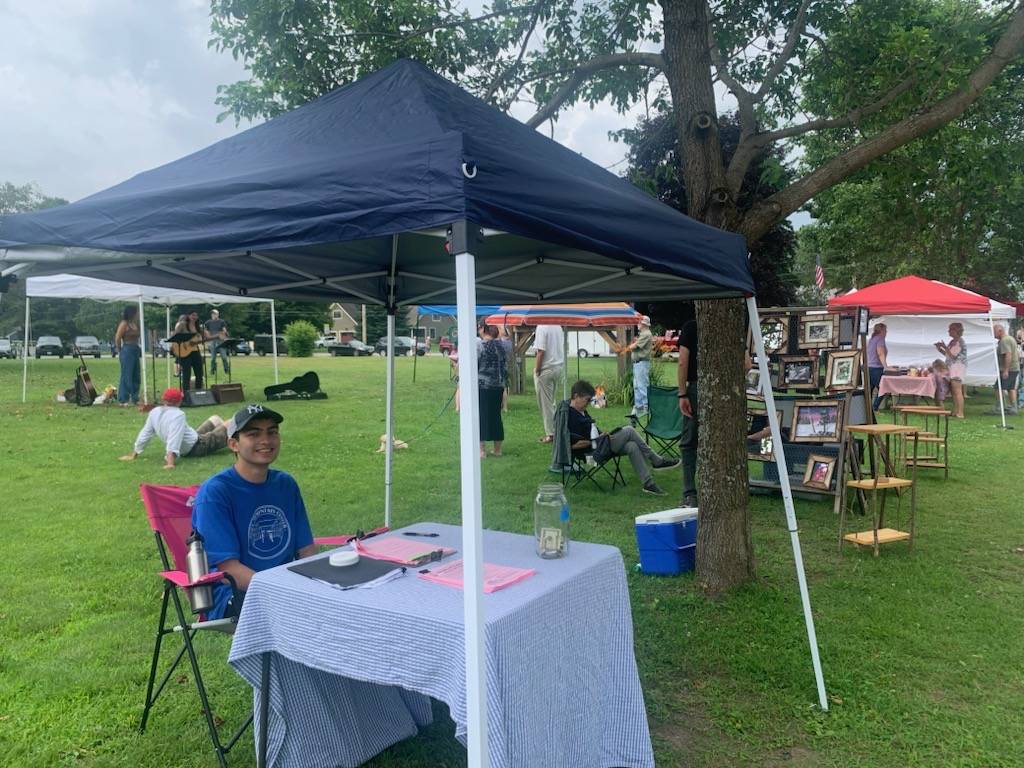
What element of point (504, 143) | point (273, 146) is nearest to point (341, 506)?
point (273, 146)

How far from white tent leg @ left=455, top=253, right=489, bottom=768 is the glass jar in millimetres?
727

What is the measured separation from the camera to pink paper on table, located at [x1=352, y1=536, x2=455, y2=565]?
2.46 m

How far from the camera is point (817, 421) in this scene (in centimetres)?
634

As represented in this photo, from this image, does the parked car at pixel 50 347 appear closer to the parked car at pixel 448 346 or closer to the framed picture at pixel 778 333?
the parked car at pixel 448 346

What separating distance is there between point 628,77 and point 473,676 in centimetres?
496

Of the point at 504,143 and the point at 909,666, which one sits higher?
the point at 504,143

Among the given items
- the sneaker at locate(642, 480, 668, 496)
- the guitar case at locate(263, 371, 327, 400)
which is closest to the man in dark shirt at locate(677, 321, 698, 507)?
the sneaker at locate(642, 480, 668, 496)

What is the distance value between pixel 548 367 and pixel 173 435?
4.76 meters

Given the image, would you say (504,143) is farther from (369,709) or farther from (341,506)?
(341,506)

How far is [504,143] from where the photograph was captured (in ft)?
7.79

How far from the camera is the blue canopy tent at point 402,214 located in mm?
1830

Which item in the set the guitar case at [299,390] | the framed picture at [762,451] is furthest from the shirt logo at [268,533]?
the guitar case at [299,390]

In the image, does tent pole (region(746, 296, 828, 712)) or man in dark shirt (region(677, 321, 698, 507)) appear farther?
man in dark shirt (region(677, 321, 698, 507))

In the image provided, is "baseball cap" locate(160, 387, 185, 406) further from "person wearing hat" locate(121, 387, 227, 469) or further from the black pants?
the black pants
